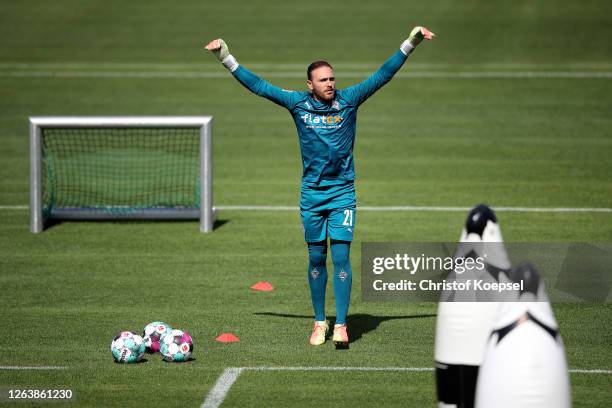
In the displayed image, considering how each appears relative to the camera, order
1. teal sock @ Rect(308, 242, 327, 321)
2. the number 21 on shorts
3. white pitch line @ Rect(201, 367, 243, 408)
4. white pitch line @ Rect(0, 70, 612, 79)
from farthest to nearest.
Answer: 1. white pitch line @ Rect(0, 70, 612, 79)
2. teal sock @ Rect(308, 242, 327, 321)
3. the number 21 on shorts
4. white pitch line @ Rect(201, 367, 243, 408)

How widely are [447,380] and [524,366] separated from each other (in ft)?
3.61

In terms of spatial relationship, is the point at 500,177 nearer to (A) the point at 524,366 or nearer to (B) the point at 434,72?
(B) the point at 434,72

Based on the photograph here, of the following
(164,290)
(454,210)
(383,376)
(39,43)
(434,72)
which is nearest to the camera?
(383,376)

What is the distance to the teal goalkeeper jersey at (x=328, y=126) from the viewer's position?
34.2 ft

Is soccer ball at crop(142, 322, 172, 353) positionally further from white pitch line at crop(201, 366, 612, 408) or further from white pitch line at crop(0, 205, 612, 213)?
white pitch line at crop(0, 205, 612, 213)

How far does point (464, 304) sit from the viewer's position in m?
7.08

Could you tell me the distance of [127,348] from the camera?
1000 centimetres

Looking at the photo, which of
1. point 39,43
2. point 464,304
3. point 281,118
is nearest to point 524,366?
point 464,304

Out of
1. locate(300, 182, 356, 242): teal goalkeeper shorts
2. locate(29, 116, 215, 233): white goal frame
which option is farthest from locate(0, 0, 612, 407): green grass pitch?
locate(300, 182, 356, 242): teal goalkeeper shorts

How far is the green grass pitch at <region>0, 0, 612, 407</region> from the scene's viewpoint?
10.2m

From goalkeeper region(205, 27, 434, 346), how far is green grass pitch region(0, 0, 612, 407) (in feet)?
2.65

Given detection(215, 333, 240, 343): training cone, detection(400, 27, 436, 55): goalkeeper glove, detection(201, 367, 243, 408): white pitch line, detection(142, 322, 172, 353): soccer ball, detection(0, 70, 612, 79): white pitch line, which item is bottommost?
detection(201, 367, 243, 408): white pitch line

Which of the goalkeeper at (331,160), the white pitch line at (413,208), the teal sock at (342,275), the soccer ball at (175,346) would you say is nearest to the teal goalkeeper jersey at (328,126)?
the goalkeeper at (331,160)

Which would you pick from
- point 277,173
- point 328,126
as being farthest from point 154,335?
point 277,173
